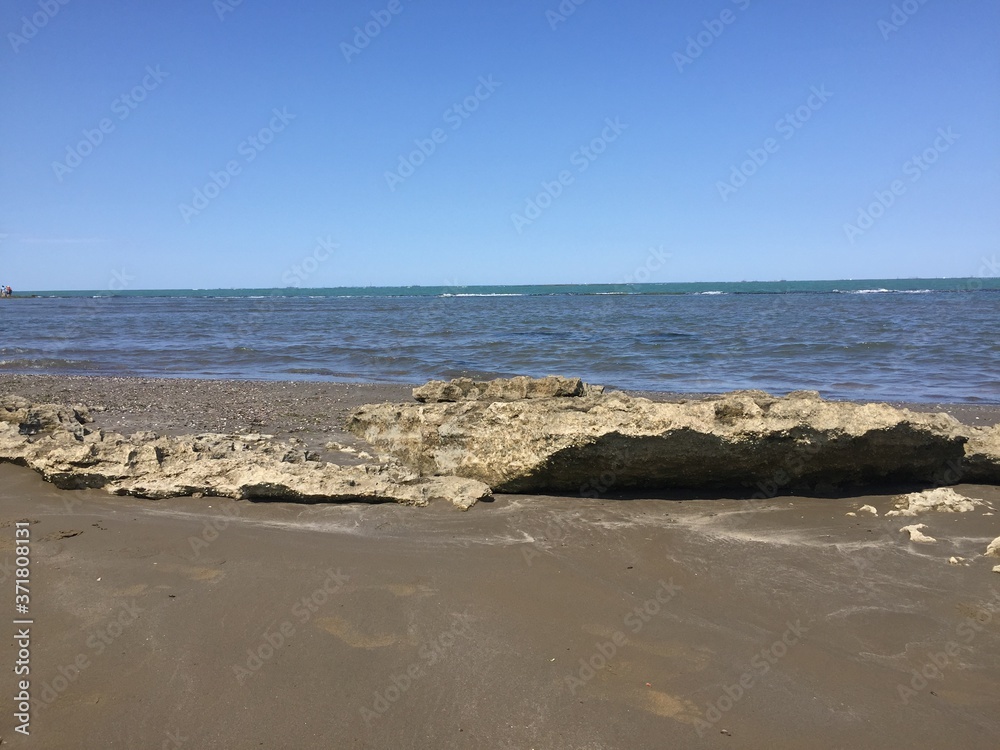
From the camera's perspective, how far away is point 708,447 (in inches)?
194

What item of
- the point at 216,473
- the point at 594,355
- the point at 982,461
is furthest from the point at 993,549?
the point at 594,355

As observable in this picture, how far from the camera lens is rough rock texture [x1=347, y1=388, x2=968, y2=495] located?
194 inches

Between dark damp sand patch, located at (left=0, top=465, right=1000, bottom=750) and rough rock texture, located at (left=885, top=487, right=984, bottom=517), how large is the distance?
0.12 meters

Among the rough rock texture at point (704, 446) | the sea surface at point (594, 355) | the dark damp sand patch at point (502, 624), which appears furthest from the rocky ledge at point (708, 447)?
the sea surface at point (594, 355)

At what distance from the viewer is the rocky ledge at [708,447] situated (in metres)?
4.93

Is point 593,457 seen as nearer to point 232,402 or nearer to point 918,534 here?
point 918,534

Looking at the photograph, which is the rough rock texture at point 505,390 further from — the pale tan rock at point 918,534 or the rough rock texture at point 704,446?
the pale tan rock at point 918,534

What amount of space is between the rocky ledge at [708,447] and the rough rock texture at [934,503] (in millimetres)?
323

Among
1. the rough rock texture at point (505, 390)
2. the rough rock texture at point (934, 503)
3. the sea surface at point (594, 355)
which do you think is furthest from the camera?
the sea surface at point (594, 355)

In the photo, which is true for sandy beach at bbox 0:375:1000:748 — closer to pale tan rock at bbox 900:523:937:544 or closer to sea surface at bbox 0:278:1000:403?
pale tan rock at bbox 900:523:937:544

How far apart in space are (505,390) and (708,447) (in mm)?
2879

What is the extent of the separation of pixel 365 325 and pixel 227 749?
26675 millimetres

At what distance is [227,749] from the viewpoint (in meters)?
2.43

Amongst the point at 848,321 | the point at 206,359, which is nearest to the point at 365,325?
the point at 206,359
